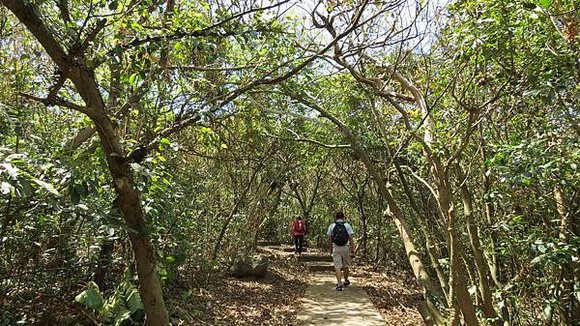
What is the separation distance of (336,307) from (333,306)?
114 mm

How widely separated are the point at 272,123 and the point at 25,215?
26.1ft

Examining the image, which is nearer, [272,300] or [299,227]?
[272,300]

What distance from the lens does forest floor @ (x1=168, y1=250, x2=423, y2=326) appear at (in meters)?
7.09

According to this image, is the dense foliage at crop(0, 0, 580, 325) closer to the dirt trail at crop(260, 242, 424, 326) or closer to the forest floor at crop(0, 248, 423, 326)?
the forest floor at crop(0, 248, 423, 326)

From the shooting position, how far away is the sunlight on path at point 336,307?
714 cm

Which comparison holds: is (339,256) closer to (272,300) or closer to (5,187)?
(272,300)

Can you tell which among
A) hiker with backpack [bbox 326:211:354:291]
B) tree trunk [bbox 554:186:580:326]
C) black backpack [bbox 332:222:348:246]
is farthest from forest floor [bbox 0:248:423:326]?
tree trunk [bbox 554:186:580:326]

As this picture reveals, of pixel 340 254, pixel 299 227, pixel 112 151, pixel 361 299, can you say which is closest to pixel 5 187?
pixel 112 151

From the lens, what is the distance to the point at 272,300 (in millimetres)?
8828

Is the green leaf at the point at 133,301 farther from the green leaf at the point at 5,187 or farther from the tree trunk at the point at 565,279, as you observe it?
the tree trunk at the point at 565,279

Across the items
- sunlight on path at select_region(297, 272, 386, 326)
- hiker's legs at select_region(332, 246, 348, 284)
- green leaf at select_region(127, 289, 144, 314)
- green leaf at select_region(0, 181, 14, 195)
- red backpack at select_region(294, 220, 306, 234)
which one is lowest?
sunlight on path at select_region(297, 272, 386, 326)

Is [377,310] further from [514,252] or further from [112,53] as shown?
[112,53]

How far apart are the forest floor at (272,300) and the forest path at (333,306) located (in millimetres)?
129

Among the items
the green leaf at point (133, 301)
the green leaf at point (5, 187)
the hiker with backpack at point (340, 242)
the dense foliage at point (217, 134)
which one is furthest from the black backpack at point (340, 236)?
the green leaf at point (5, 187)
